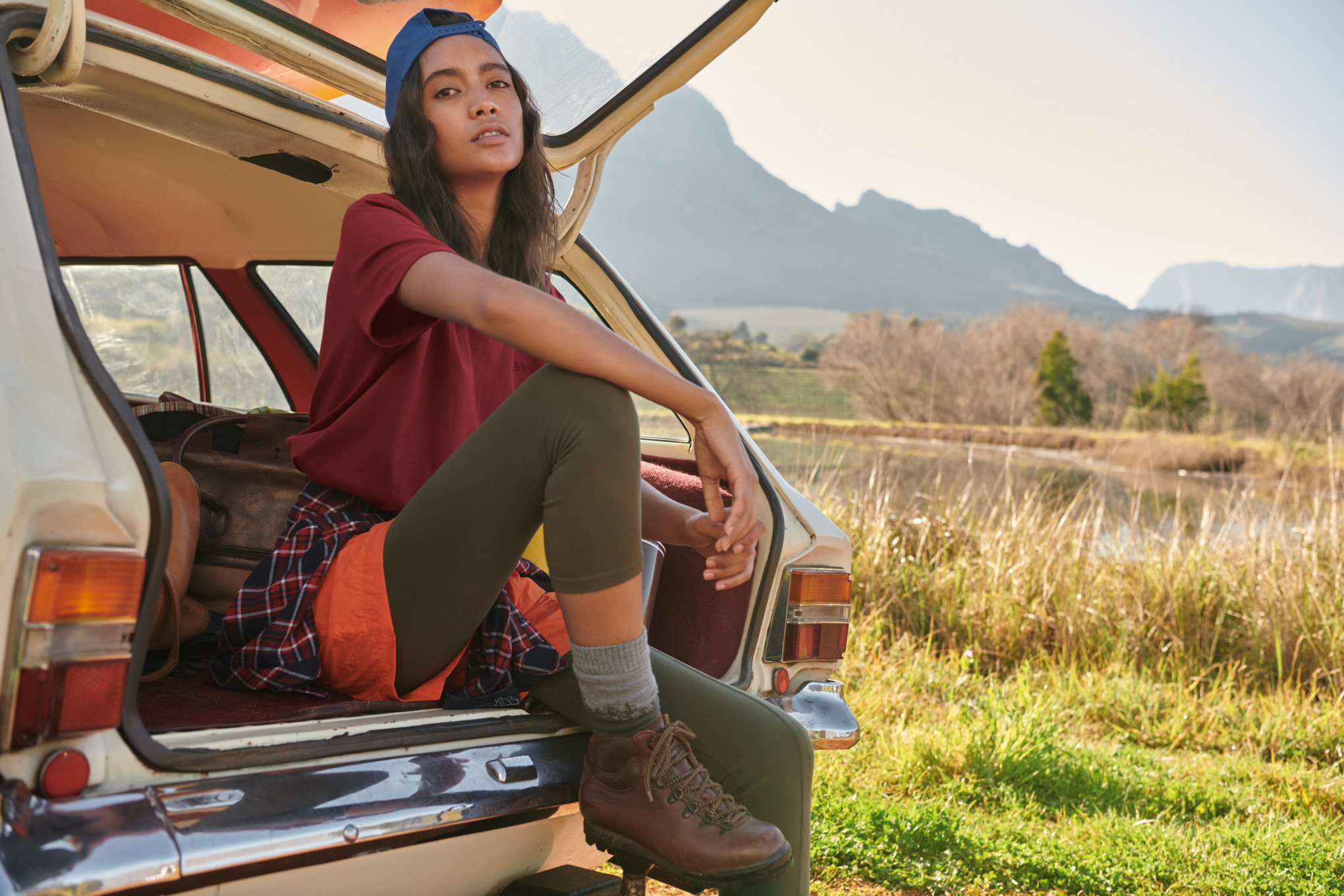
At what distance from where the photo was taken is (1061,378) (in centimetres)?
3809

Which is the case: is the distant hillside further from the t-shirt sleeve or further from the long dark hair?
the t-shirt sleeve

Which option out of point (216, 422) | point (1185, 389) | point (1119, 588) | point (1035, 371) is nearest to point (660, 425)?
point (216, 422)

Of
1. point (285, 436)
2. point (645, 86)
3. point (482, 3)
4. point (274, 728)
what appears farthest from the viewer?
point (482, 3)

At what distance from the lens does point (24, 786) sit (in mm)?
1122

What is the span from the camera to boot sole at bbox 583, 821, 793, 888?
4.93 feet

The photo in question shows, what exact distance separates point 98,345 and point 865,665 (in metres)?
3.45

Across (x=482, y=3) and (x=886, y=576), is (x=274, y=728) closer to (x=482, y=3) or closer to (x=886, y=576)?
(x=482, y=3)

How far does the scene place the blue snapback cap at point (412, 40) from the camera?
6.34ft

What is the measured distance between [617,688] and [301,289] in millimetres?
2432

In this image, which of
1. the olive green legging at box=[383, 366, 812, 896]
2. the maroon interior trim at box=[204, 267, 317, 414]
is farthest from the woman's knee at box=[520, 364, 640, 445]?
the maroon interior trim at box=[204, 267, 317, 414]

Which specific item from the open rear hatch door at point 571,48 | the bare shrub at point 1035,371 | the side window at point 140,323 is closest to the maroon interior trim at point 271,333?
the side window at point 140,323

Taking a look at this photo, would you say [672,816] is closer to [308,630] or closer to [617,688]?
[617,688]

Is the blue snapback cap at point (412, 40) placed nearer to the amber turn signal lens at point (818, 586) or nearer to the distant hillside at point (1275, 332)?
the amber turn signal lens at point (818, 586)

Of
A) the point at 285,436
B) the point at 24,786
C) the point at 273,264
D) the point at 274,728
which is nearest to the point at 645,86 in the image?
the point at 285,436
